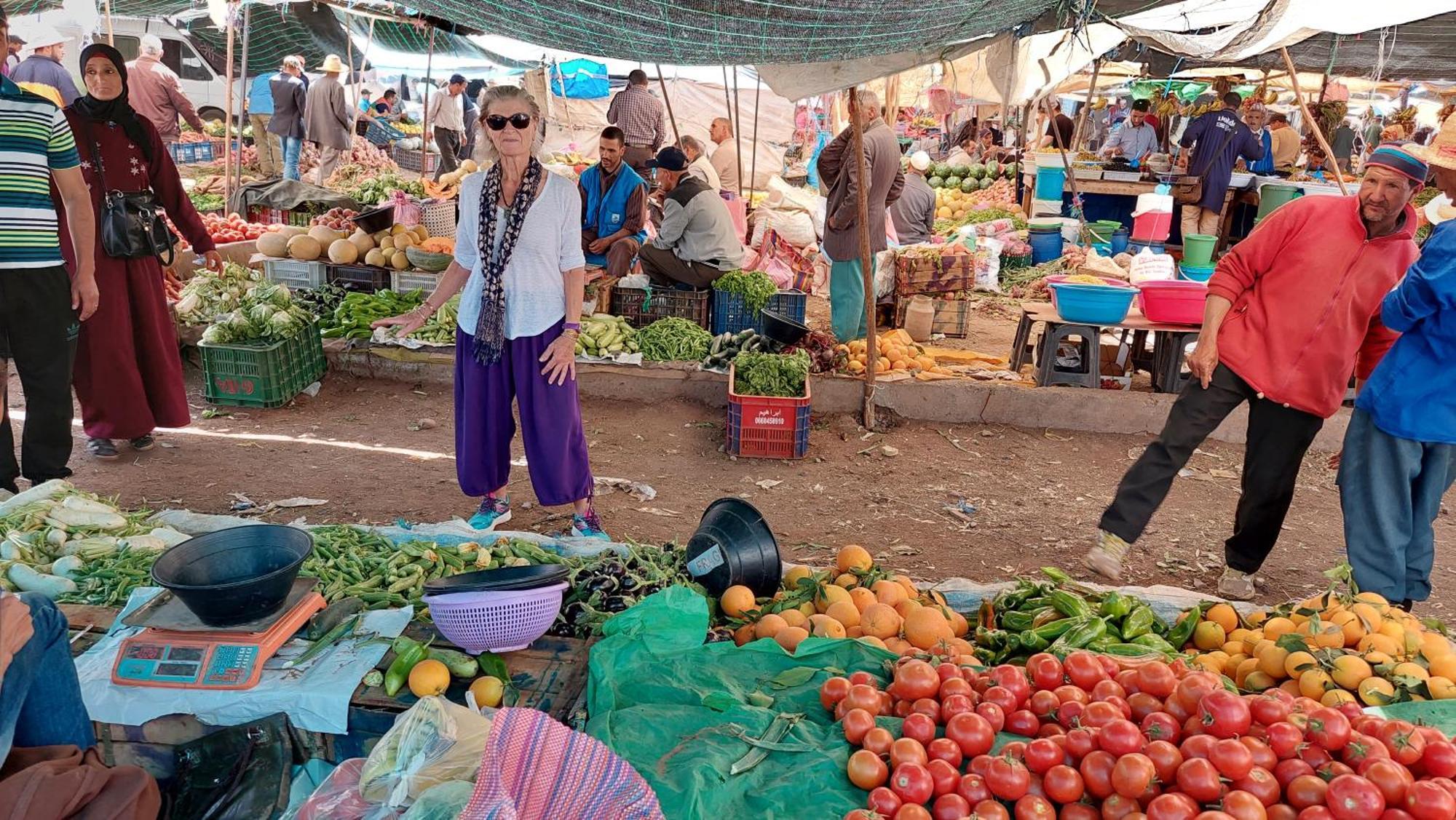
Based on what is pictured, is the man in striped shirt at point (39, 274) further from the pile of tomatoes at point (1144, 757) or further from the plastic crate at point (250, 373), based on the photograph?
the pile of tomatoes at point (1144, 757)

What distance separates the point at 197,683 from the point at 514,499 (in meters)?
2.75

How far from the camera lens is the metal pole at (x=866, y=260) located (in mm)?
5582

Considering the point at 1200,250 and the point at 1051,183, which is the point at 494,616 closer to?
the point at 1200,250

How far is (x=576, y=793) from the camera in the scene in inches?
74.7

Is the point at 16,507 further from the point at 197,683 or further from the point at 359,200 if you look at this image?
the point at 359,200

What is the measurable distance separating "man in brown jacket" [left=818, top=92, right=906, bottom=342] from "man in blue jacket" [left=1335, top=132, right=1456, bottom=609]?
398 cm

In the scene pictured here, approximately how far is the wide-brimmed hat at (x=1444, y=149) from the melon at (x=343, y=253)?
708cm

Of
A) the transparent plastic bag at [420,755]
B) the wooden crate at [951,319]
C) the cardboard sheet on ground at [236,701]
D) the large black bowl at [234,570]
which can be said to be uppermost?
the wooden crate at [951,319]

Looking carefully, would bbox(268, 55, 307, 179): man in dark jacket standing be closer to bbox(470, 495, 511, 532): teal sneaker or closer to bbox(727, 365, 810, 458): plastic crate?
bbox(727, 365, 810, 458): plastic crate

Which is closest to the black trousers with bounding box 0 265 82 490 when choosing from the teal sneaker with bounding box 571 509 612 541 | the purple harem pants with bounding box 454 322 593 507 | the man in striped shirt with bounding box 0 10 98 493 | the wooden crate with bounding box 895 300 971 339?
the man in striped shirt with bounding box 0 10 98 493

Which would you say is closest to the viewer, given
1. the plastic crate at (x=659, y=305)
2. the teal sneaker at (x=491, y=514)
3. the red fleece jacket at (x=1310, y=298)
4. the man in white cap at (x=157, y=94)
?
the red fleece jacket at (x=1310, y=298)

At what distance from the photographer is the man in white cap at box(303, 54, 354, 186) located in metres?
13.2

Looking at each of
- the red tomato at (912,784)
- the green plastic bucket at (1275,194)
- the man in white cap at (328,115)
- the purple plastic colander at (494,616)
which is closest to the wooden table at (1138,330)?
the purple plastic colander at (494,616)

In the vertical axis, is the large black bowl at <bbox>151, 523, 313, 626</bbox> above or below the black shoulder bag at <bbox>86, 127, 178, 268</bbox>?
below
